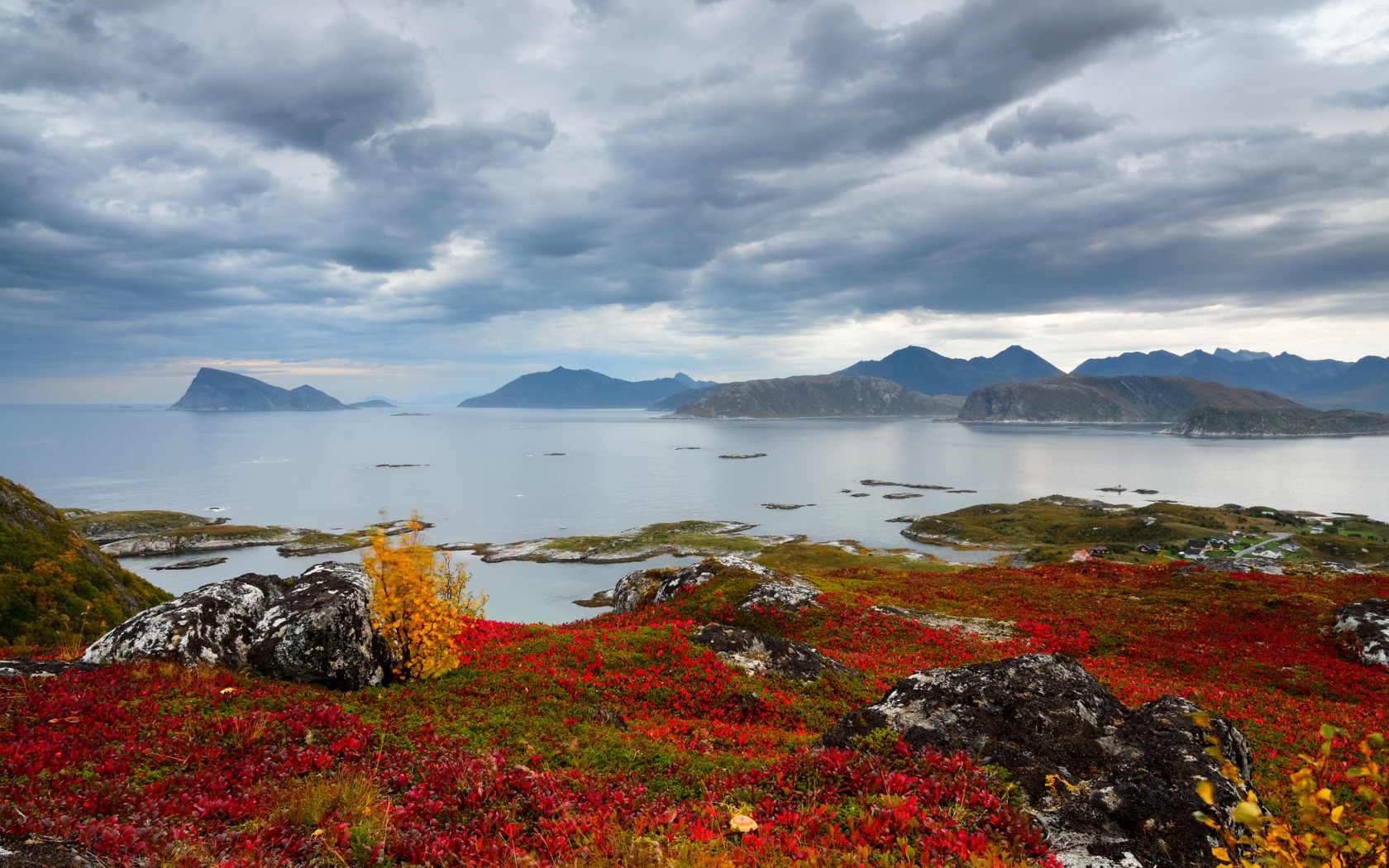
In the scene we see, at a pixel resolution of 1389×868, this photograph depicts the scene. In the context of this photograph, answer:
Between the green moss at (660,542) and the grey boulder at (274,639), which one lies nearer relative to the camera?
the grey boulder at (274,639)

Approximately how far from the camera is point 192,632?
14961 millimetres

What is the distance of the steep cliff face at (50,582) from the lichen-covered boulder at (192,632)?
8876mm

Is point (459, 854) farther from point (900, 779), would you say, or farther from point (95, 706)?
point (95, 706)

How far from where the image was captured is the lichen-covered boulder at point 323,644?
47.8ft

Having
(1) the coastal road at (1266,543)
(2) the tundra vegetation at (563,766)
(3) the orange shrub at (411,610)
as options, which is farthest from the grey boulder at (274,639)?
(1) the coastal road at (1266,543)

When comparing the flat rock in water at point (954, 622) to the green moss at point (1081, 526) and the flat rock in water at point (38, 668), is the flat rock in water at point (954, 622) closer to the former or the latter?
the flat rock in water at point (38, 668)

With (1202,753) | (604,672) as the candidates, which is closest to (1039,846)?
(1202,753)

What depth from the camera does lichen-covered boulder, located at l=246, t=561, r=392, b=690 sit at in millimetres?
14555

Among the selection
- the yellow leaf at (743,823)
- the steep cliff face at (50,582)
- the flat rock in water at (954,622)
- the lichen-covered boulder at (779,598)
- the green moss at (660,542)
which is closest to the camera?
the yellow leaf at (743,823)

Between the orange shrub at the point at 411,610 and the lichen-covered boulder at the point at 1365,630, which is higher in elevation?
the orange shrub at the point at 411,610

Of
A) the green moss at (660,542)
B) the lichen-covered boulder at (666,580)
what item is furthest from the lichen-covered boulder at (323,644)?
the green moss at (660,542)

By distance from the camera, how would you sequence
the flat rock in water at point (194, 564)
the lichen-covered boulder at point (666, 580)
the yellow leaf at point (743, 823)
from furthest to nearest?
the flat rock in water at point (194, 564) → the lichen-covered boulder at point (666, 580) → the yellow leaf at point (743, 823)

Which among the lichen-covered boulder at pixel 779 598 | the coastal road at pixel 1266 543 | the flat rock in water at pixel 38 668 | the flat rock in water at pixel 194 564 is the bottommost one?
the coastal road at pixel 1266 543

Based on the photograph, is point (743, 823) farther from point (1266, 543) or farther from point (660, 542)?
point (1266, 543)
